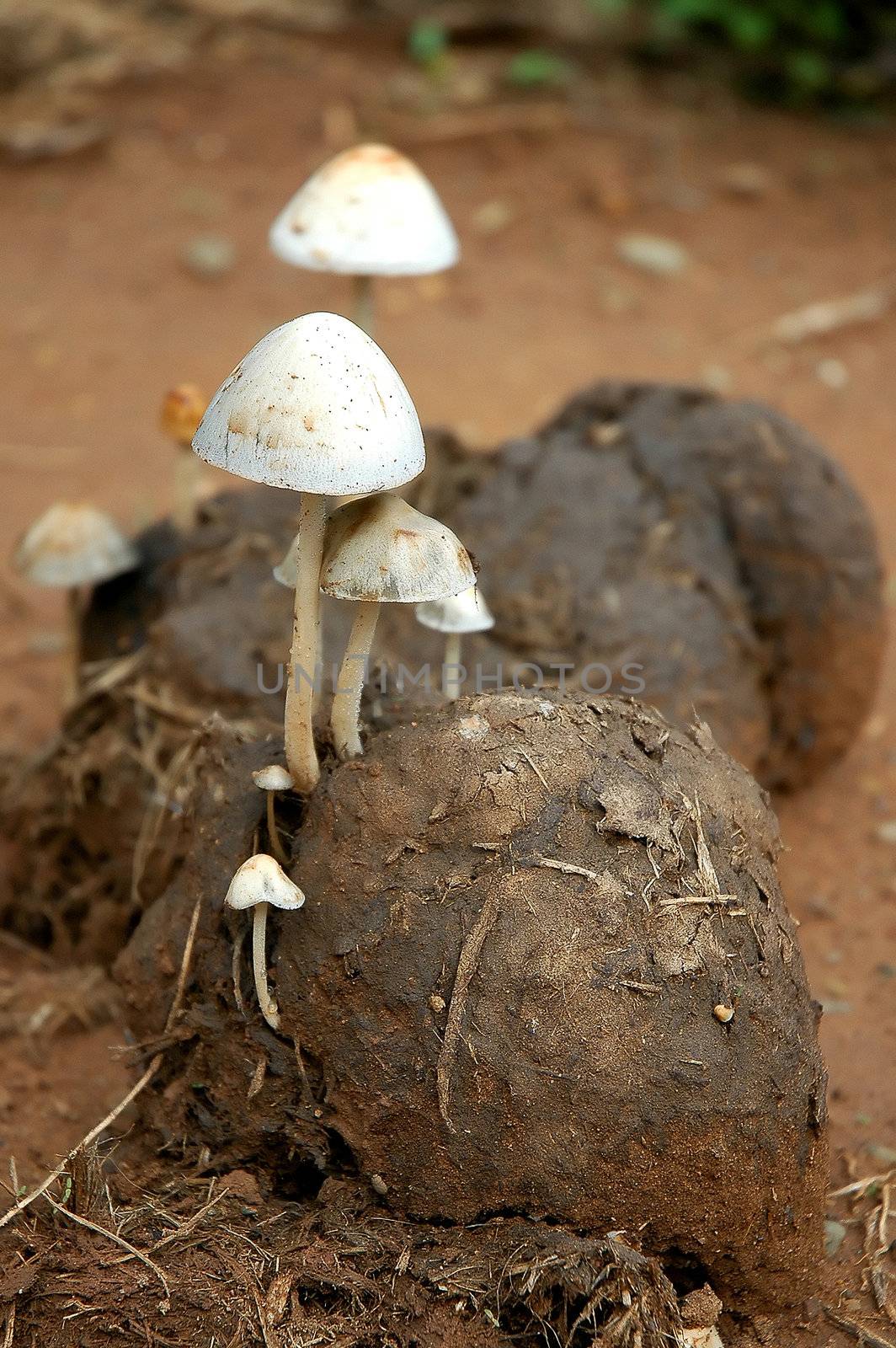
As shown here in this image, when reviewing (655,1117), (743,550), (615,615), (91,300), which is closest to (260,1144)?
(655,1117)

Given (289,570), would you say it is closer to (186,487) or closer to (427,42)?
(186,487)

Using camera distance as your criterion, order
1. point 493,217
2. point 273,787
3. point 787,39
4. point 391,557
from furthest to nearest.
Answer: point 787,39
point 493,217
point 273,787
point 391,557

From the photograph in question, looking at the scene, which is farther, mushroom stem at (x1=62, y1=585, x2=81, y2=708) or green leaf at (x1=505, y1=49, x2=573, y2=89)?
green leaf at (x1=505, y1=49, x2=573, y2=89)

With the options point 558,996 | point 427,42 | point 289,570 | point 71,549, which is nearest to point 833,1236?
point 558,996

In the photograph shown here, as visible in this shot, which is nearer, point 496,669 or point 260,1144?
point 260,1144

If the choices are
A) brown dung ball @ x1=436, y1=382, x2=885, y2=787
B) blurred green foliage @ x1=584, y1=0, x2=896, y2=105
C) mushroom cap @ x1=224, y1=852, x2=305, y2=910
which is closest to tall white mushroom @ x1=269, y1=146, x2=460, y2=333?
brown dung ball @ x1=436, y1=382, x2=885, y2=787

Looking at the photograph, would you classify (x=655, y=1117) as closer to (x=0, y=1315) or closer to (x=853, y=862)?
(x=0, y=1315)

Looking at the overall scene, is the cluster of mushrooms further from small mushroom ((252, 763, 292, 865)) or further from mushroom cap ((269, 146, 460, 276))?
mushroom cap ((269, 146, 460, 276))
